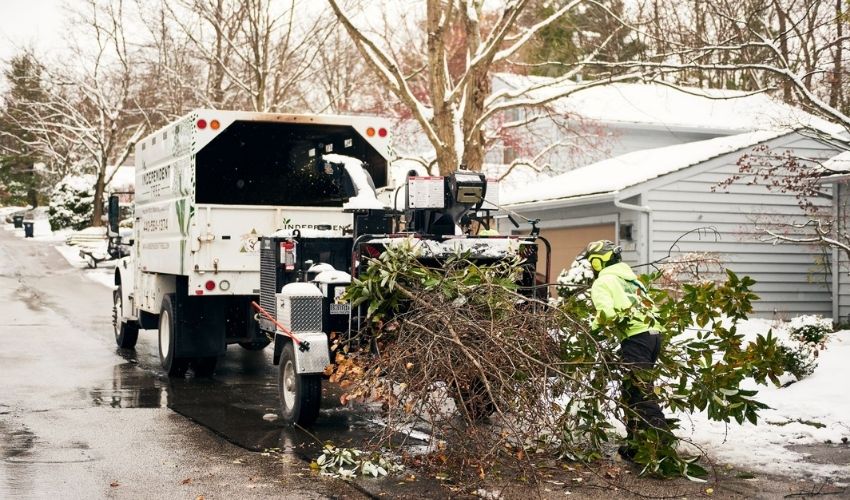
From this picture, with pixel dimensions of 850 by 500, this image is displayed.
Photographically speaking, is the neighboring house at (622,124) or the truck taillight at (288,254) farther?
the neighboring house at (622,124)

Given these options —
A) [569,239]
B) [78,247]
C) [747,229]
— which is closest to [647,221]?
[747,229]

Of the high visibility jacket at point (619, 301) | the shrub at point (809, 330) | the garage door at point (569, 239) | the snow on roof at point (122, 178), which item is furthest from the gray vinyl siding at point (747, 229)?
the snow on roof at point (122, 178)

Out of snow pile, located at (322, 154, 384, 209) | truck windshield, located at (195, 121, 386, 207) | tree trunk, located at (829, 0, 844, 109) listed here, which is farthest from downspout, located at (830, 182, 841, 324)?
snow pile, located at (322, 154, 384, 209)

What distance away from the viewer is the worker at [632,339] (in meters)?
7.49

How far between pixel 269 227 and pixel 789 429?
20.3 feet

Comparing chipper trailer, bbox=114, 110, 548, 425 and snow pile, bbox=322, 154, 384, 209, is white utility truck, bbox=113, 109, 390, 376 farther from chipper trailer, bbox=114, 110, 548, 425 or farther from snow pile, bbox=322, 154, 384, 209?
snow pile, bbox=322, 154, 384, 209

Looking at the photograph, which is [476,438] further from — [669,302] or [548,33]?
[548,33]

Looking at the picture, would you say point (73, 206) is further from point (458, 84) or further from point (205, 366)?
point (205, 366)

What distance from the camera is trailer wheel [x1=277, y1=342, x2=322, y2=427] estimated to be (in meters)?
8.91

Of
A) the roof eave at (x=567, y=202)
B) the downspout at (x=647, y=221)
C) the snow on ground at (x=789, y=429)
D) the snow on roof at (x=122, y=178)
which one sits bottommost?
the snow on ground at (x=789, y=429)

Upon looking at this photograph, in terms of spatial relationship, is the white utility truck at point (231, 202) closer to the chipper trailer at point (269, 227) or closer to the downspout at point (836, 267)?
the chipper trailer at point (269, 227)

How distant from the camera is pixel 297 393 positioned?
895cm

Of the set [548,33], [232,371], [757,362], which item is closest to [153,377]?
[232,371]

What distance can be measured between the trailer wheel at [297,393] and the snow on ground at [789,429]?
10.5 feet
